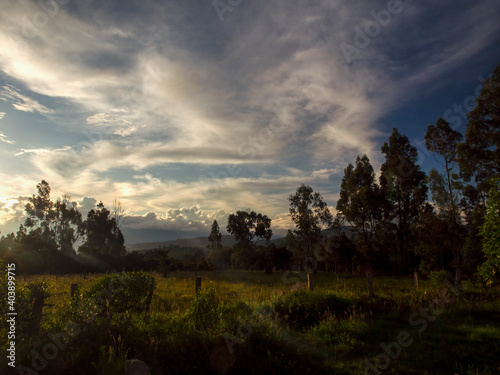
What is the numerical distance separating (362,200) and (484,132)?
1584 cm

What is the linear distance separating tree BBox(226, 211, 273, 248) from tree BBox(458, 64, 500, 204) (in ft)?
159

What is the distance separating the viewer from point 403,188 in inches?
1462

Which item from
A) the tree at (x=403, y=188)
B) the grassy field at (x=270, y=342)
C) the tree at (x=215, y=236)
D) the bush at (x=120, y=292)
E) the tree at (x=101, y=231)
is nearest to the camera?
the grassy field at (x=270, y=342)

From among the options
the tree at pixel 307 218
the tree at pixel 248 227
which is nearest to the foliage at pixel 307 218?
the tree at pixel 307 218

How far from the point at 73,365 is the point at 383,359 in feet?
25.5

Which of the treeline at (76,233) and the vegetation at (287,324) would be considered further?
the treeline at (76,233)

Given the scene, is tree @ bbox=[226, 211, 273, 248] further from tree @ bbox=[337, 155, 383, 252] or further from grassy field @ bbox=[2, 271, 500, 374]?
grassy field @ bbox=[2, 271, 500, 374]

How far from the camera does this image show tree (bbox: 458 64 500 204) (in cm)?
2325

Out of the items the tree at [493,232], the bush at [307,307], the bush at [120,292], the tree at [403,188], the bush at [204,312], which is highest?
the tree at [403,188]

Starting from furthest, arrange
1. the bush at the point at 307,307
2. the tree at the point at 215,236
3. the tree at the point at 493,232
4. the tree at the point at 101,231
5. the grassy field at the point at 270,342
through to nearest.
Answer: the tree at the point at 215,236
the tree at the point at 101,231
the bush at the point at 307,307
the tree at the point at 493,232
the grassy field at the point at 270,342

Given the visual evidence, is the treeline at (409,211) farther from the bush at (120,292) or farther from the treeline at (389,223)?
the bush at (120,292)

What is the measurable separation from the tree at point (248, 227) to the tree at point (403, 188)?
35.9 m

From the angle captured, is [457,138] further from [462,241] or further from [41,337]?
[41,337]

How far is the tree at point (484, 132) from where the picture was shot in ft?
76.3
